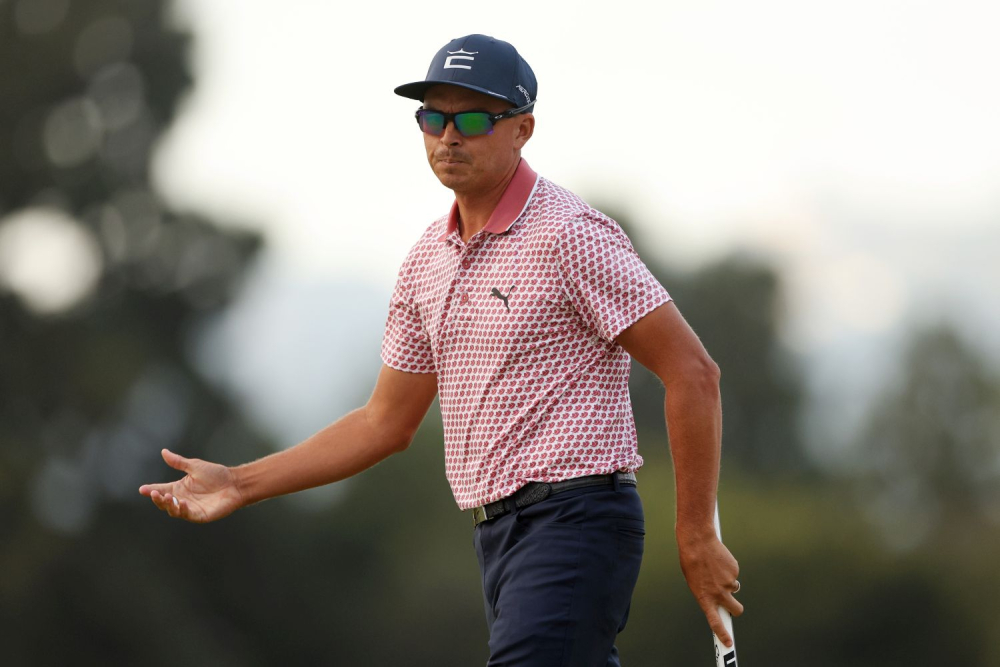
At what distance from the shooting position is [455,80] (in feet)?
14.5

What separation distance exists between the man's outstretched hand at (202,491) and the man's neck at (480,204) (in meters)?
1.15

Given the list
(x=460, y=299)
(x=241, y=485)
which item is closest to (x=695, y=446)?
(x=460, y=299)

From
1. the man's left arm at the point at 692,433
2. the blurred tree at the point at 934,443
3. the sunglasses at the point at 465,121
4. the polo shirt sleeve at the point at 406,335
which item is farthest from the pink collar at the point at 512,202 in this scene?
the blurred tree at the point at 934,443

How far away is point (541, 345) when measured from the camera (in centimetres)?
425

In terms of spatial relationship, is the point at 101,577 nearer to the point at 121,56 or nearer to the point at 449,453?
the point at 121,56

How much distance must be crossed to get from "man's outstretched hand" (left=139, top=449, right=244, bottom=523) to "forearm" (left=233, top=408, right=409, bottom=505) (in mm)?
46

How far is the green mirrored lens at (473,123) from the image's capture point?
14.6 ft

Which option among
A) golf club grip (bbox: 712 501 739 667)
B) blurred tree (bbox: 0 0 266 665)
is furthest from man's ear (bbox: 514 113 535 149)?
blurred tree (bbox: 0 0 266 665)

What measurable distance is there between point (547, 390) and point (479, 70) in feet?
3.36

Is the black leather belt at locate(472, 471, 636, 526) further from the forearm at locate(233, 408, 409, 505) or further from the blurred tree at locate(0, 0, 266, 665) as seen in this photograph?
the blurred tree at locate(0, 0, 266, 665)

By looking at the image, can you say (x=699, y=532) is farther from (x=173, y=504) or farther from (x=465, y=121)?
(x=173, y=504)

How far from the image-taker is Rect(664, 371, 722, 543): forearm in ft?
13.7

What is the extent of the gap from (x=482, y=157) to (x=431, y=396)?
1.00 meters

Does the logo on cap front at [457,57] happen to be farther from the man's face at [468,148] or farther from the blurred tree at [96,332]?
the blurred tree at [96,332]
